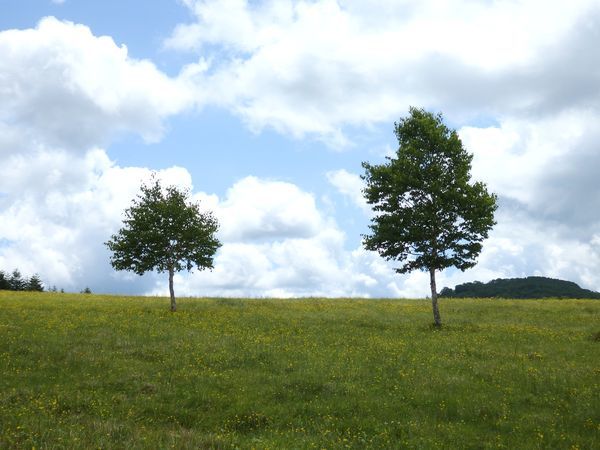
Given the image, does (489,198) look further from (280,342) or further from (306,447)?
(306,447)

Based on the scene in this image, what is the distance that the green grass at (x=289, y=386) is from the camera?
12578 millimetres

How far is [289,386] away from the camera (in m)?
17.2

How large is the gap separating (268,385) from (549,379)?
1108 cm

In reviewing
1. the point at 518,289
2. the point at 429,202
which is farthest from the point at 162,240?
the point at 518,289

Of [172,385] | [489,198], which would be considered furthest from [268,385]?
[489,198]

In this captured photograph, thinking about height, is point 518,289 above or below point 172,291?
below

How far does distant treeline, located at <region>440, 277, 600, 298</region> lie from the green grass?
113m

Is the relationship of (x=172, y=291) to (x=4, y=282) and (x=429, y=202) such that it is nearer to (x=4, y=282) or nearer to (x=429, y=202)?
(x=429, y=202)

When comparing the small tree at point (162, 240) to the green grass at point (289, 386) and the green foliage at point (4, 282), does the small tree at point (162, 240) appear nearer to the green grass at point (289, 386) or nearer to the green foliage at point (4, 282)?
the green grass at point (289, 386)

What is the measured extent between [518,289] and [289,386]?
156482 millimetres

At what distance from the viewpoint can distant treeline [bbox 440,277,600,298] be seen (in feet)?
454

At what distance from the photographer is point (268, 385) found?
17.1m

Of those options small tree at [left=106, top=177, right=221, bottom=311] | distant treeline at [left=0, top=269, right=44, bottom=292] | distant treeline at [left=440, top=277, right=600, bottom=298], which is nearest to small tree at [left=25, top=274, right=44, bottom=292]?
distant treeline at [left=0, top=269, right=44, bottom=292]

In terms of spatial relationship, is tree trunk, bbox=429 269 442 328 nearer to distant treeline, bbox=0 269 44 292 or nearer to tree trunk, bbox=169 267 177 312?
tree trunk, bbox=169 267 177 312
